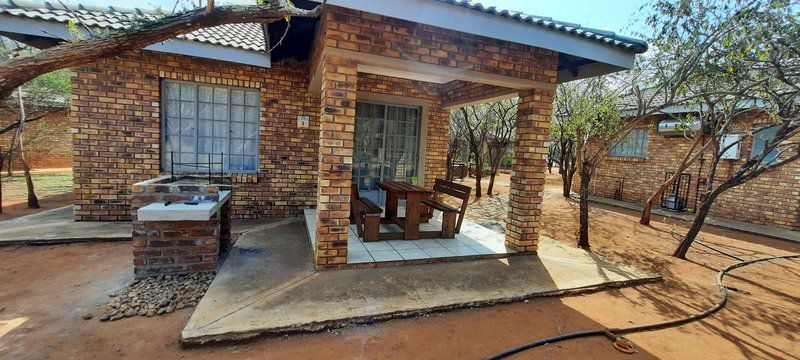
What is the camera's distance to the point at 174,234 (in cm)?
336

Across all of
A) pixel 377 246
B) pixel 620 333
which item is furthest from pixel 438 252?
pixel 620 333

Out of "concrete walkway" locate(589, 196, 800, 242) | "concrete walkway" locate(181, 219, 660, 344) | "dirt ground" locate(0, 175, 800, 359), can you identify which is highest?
"concrete walkway" locate(589, 196, 800, 242)

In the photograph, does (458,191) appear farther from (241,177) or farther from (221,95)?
(221,95)

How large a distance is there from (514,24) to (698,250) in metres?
5.64

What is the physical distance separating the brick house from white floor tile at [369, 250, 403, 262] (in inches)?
18.5

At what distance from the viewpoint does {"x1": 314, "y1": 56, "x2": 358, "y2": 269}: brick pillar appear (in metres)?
3.25

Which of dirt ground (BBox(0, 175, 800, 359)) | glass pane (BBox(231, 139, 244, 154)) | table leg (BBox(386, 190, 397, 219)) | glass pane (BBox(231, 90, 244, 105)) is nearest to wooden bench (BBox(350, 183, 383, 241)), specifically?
table leg (BBox(386, 190, 397, 219))

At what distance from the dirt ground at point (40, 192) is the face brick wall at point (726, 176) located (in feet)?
51.7

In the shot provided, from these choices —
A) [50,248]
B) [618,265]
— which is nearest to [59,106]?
[50,248]

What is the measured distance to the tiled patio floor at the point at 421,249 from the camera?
12.4 ft

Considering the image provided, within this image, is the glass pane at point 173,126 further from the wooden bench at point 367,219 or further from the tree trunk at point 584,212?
the tree trunk at point 584,212

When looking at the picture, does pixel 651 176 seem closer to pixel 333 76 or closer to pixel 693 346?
pixel 693 346

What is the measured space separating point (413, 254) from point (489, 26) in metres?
2.66

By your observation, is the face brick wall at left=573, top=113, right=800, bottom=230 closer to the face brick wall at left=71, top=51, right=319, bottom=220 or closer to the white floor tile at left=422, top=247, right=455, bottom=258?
the white floor tile at left=422, top=247, right=455, bottom=258
